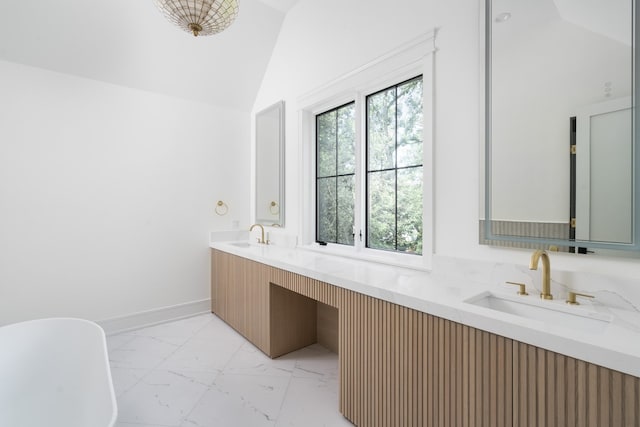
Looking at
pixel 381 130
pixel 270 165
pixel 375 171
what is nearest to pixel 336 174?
pixel 375 171

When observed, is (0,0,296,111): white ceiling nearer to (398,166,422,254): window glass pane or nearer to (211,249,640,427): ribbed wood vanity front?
(398,166,422,254): window glass pane

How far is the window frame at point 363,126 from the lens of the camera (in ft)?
5.97

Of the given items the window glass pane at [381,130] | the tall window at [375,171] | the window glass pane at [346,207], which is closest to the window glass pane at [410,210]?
the tall window at [375,171]

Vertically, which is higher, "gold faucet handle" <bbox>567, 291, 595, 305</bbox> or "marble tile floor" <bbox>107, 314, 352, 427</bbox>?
"gold faucet handle" <bbox>567, 291, 595, 305</bbox>

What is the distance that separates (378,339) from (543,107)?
135cm

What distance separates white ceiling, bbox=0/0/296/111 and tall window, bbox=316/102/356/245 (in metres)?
1.11

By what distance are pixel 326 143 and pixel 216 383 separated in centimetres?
215

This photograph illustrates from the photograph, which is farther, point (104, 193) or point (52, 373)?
Answer: point (104, 193)

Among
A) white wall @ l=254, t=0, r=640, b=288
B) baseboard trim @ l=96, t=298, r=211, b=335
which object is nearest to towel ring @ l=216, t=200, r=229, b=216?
baseboard trim @ l=96, t=298, r=211, b=335

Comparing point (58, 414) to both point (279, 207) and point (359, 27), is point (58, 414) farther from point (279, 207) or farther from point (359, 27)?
point (359, 27)

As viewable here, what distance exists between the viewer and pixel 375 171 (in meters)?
2.35

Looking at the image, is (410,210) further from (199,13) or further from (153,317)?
(153,317)

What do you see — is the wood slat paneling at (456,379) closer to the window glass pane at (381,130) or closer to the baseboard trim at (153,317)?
the window glass pane at (381,130)

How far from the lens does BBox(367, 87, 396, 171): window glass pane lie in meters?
2.23
